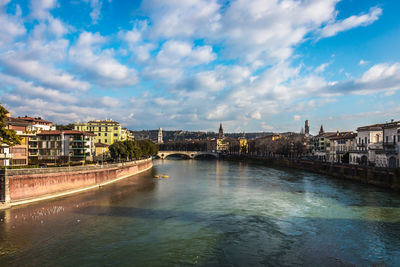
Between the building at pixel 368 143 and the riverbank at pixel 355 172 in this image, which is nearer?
the riverbank at pixel 355 172

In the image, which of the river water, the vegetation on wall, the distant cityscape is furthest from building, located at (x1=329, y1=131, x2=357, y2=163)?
the vegetation on wall

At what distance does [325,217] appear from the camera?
29.2 meters

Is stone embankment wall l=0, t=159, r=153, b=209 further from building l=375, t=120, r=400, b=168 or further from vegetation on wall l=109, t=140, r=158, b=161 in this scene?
building l=375, t=120, r=400, b=168

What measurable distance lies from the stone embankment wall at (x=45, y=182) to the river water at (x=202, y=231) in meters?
2.13

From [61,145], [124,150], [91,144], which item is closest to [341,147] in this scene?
[124,150]

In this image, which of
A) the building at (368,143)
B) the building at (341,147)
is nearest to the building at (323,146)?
the building at (341,147)

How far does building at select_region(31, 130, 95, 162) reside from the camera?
63906 mm

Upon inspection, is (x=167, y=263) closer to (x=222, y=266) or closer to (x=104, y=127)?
(x=222, y=266)

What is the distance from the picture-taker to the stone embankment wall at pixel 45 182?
30891 millimetres

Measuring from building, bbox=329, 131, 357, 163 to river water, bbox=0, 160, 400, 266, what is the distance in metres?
41.2

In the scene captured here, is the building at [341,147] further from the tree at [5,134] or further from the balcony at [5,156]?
the balcony at [5,156]

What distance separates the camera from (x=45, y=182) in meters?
35.8

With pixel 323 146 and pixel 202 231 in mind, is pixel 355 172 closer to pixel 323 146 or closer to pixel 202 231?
pixel 202 231

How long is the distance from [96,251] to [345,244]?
18591 mm
